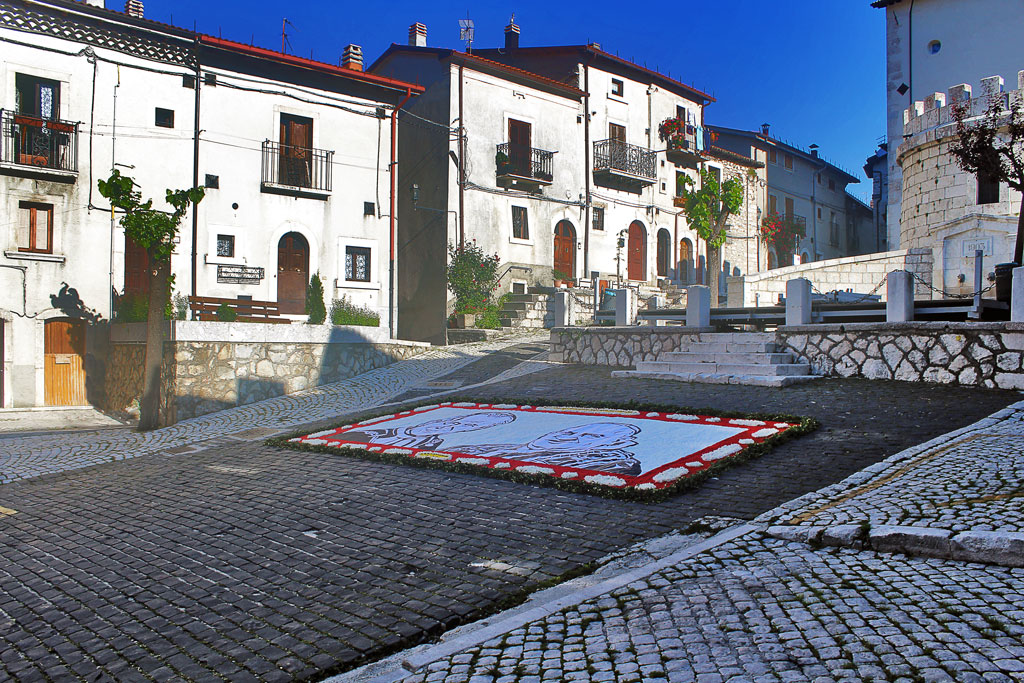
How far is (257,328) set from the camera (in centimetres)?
1686

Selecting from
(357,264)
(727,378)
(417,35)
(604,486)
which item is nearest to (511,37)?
(417,35)

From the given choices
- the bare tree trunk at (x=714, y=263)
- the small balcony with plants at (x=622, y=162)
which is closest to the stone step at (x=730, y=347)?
the small balcony with plants at (x=622, y=162)

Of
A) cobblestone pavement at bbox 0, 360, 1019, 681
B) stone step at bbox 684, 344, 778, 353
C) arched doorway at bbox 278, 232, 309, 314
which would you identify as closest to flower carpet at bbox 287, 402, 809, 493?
cobblestone pavement at bbox 0, 360, 1019, 681

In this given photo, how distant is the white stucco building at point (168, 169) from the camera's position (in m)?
17.7

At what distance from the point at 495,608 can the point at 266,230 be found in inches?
742

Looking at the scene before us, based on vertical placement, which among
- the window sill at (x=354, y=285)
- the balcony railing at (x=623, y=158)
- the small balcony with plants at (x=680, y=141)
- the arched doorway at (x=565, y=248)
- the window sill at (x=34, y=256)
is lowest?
the window sill at (x=354, y=285)

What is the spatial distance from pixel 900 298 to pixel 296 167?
16.6 m

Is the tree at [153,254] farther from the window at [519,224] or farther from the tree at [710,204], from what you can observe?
the tree at [710,204]

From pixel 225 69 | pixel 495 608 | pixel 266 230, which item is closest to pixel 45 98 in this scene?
pixel 225 69

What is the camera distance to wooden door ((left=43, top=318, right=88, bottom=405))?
58.6 feet

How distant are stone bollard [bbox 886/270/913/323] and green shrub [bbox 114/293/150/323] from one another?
1602cm

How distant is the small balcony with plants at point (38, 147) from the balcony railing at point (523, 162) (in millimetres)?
13011

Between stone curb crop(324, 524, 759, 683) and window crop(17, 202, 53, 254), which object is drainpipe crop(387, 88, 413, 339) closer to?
window crop(17, 202, 53, 254)

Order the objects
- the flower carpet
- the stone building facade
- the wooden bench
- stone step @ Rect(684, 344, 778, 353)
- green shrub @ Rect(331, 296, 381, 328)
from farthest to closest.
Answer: the stone building facade < green shrub @ Rect(331, 296, 381, 328) < the wooden bench < stone step @ Rect(684, 344, 778, 353) < the flower carpet
